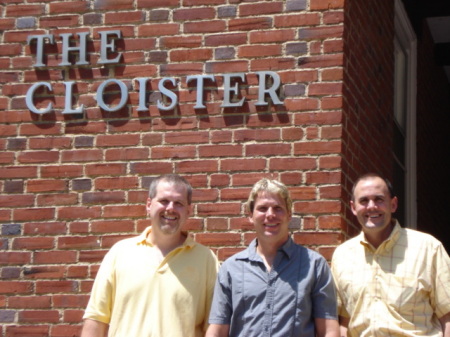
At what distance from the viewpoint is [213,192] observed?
5.91 meters

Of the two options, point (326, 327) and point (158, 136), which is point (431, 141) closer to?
point (158, 136)

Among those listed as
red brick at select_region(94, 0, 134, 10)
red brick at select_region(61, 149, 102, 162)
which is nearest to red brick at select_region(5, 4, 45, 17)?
red brick at select_region(94, 0, 134, 10)

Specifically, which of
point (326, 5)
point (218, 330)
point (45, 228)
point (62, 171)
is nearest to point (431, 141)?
point (326, 5)

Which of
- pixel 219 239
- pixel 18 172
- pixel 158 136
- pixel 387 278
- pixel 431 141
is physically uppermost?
pixel 431 141

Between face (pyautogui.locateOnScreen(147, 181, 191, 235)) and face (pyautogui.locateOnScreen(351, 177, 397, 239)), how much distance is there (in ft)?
3.03

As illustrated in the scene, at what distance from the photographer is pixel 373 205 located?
4.87m

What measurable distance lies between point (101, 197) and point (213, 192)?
73 cm

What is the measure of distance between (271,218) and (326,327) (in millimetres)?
599

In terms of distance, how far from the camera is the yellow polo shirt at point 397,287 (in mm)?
4730

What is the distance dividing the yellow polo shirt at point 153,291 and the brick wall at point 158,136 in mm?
781

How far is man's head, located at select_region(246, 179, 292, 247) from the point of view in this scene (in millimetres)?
Answer: 4773

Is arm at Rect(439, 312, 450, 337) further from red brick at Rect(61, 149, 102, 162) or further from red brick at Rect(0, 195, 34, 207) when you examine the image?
red brick at Rect(0, 195, 34, 207)

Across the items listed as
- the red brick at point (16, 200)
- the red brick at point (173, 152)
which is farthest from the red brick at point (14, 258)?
the red brick at point (173, 152)

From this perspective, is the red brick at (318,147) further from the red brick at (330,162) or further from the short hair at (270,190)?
the short hair at (270,190)
